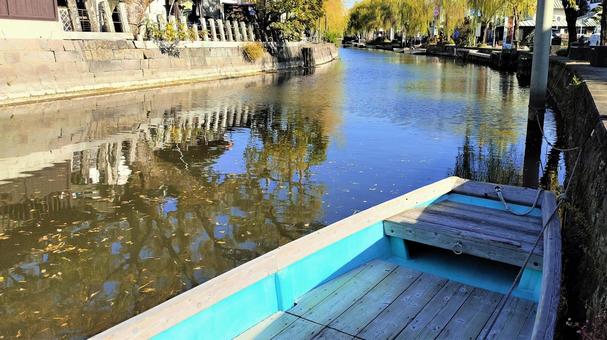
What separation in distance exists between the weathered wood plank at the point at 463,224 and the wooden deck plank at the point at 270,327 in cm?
138

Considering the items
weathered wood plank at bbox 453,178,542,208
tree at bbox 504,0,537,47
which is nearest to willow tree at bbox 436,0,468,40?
tree at bbox 504,0,537,47

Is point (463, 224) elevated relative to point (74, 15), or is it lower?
lower

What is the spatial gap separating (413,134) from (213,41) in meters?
16.5

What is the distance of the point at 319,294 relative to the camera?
144 inches

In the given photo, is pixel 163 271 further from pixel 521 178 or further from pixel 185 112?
pixel 185 112

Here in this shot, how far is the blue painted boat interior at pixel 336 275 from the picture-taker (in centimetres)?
301

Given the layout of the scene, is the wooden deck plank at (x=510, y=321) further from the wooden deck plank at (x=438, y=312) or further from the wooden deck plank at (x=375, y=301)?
the wooden deck plank at (x=375, y=301)

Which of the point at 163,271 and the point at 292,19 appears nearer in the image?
the point at 163,271

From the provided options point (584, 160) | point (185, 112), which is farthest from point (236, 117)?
point (584, 160)

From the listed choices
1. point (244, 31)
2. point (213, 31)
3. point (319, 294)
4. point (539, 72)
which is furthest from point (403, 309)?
point (244, 31)

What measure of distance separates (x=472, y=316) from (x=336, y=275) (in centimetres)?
96

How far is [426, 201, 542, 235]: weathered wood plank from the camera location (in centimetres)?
441

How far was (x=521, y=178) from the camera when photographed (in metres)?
8.21

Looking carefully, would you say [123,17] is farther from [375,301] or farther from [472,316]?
[472,316]
